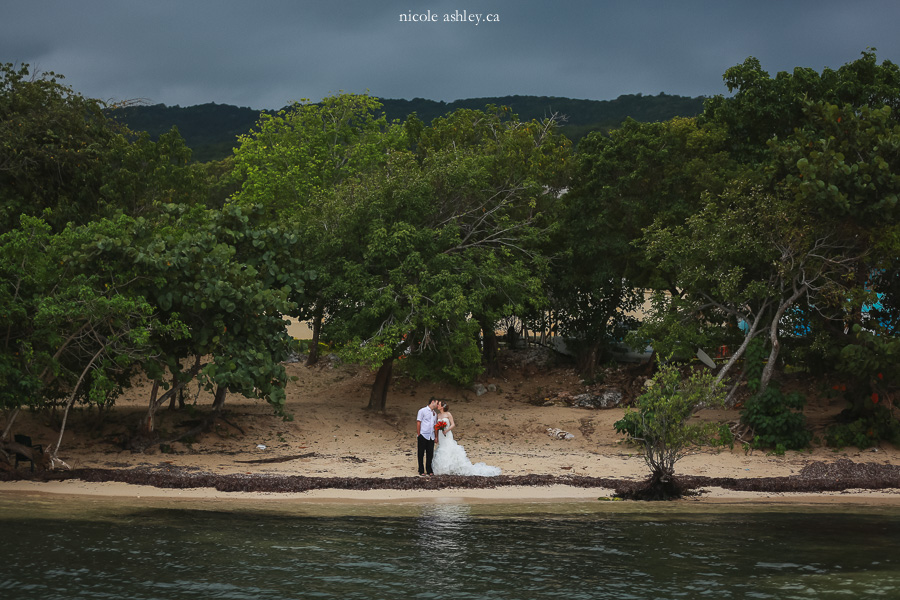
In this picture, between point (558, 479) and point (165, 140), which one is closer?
point (558, 479)

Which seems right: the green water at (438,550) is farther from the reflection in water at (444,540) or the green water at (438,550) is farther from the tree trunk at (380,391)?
the tree trunk at (380,391)

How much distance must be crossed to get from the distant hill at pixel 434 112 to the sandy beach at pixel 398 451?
9861 centimetres

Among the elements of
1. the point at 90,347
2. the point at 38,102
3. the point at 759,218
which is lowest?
the point at 90,347

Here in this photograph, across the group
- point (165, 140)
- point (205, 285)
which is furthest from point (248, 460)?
point (165, 140)

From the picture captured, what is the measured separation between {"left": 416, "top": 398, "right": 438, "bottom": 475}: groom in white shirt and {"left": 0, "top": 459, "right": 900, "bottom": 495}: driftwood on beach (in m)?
0.69

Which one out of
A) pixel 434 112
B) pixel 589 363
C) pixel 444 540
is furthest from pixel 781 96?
pixel 434 112

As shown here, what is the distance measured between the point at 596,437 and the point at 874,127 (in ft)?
38.9

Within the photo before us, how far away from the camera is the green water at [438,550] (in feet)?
36.7

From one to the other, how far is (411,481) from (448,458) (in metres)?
1.37

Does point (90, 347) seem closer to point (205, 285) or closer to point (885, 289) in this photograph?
point (205, 285)

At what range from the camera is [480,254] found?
92.1 ft

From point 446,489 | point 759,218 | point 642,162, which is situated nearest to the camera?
point 446,489

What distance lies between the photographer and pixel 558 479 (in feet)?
63.9

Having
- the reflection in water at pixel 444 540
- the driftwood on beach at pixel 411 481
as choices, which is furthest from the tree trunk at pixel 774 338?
the reflection in water at pixel 444 540
